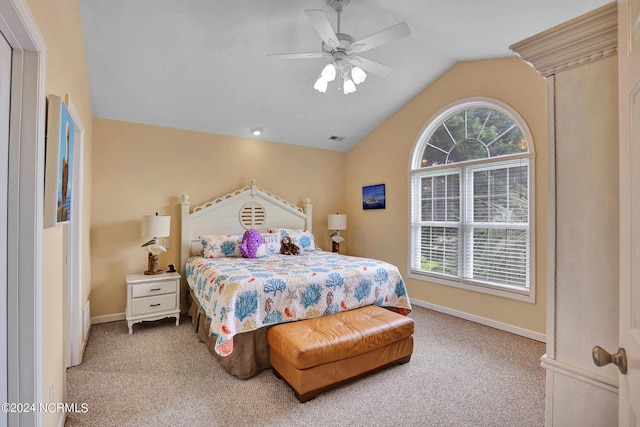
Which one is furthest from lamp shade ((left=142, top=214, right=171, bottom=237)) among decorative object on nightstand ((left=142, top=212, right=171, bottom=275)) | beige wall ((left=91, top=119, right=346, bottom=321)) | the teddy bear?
the teddy bear

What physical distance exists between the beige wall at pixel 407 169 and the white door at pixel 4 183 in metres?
3.95

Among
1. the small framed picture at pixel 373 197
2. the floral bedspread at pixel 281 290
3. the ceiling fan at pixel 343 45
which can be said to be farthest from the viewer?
the small framed picture at pixel 373 197

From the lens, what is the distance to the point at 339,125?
473cm

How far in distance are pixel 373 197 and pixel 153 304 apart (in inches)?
135

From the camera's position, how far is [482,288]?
360 cm

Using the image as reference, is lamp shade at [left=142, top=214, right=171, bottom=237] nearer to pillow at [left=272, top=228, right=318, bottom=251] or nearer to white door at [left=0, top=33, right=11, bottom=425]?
pillow at [left=272, top=228, right=318, bottom=251]

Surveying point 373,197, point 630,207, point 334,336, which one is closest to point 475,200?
point 373,197

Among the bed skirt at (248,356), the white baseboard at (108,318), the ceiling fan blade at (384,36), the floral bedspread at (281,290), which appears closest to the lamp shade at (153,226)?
the floral bedspread at (281,290)

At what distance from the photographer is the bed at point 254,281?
2426 millimetres

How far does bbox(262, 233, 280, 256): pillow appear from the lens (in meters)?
4.14

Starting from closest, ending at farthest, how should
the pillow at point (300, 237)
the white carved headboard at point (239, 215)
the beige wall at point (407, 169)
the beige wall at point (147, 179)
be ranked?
the beige wall at point (407, 169) < the beige wall at point (147, 179) < the white carved headboard at point (239, 215) < the pillow at point (300, 237)

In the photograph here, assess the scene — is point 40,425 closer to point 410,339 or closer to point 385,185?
point 410,339

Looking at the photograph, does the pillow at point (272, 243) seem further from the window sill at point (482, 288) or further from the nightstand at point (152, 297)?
the window sill at point (482, 288)

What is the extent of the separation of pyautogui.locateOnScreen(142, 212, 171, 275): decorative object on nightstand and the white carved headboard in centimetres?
39
